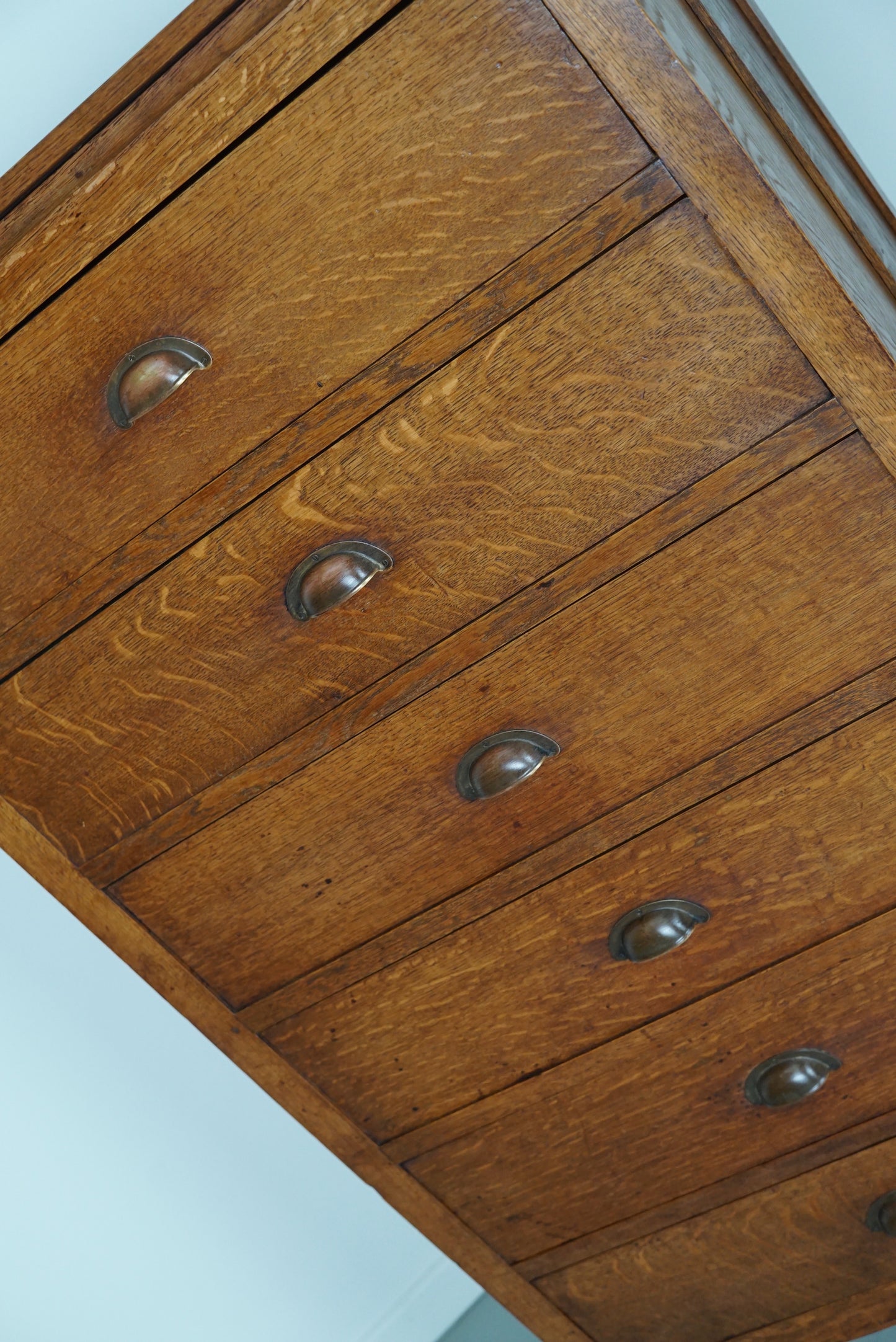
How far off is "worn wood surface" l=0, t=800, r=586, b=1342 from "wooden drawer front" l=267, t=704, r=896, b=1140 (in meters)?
0.03

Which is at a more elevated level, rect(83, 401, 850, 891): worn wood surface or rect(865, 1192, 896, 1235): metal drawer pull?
rect(83, 401, 850, 891): worn wood surface

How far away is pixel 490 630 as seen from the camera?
1031 millimetres

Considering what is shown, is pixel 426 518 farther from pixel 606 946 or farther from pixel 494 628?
pixel 606 946

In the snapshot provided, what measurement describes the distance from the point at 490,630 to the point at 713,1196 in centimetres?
73

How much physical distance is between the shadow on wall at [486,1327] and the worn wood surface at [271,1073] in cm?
73

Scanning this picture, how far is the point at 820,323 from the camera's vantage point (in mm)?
885

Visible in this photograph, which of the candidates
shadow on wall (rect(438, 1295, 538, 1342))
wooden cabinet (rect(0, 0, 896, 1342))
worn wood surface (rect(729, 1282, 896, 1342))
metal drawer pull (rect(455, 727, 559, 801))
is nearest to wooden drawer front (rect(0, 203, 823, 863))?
wooden cabinet (rect(0, 0, 896, 1342))

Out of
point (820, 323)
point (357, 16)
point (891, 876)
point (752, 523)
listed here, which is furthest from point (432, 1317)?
point (357, 16)

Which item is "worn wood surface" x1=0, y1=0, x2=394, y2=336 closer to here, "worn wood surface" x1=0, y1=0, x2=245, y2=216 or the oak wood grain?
"worn wood surface" x1=0, y1=0, x2=245, y2=216

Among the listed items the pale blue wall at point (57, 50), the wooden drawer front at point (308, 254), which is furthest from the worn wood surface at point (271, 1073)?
the pale blue wall at point (57, 50)

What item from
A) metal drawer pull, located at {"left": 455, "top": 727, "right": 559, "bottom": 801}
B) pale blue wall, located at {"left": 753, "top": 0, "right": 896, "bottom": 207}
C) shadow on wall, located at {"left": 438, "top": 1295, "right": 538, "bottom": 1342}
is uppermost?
pale blue wall, located at {"left": 753, "top": 0, "right": 896, "bottom": 207}

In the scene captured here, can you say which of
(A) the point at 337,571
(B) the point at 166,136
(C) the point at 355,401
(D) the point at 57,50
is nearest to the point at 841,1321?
(A) the point at 337,571

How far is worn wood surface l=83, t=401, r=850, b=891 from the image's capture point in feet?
3.07

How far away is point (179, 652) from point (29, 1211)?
111 cm
